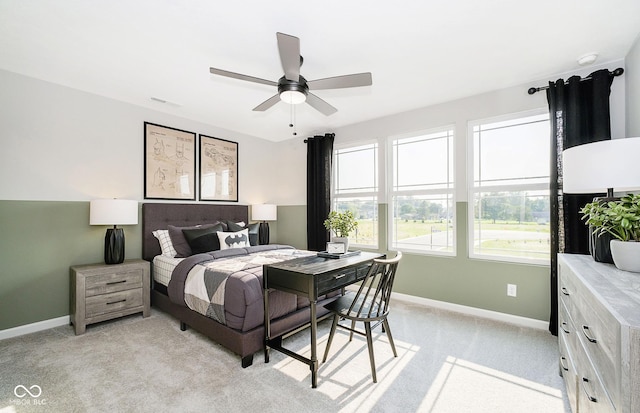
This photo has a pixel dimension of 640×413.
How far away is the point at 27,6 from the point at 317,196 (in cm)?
350

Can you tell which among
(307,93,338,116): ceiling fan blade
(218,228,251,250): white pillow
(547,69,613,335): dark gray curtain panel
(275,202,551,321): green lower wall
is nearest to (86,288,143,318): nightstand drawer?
(218,228,251,250): white pillow

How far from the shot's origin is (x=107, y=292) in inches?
116

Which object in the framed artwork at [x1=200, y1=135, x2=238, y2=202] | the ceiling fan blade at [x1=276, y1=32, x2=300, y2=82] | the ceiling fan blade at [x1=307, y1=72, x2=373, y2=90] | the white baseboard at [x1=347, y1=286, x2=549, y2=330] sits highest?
the ceiling fan blade at [x1=276, y1=32, x2=300, y2=82]

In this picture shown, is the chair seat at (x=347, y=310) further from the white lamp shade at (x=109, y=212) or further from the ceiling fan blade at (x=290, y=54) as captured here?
the white lamp shade at (x=109, y=212)

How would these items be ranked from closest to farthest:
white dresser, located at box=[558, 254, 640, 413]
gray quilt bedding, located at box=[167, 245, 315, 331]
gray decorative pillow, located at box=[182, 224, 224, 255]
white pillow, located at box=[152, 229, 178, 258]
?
1. white dresser, located at box=[558, 254, 640, 413]
2. gray quilt bedding, located at box=[167, 245, 315, 331]
3. gray decorative pillow, located at box=[182, 224, 224, 255]
4. white pillow, located at box=[152, 229, 178, 258]

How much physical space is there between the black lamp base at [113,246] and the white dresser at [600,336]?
388 cm

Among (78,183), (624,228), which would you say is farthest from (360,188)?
(78,183)

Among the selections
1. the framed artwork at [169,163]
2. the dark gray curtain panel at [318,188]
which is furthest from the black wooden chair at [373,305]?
the framed artwork at [169,163]

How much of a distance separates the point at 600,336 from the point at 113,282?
382 centimetres

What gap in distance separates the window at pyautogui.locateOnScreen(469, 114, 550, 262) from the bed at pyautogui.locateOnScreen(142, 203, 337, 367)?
2.02 metres

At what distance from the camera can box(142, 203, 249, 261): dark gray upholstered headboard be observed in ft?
11.8

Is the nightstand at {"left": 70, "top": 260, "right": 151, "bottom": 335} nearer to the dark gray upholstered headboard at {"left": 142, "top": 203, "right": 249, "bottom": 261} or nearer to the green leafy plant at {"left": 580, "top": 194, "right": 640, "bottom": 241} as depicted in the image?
the dark gray upholstered headboard at {"left": 142, "top": 203, "right": 249, "bottom": 261}

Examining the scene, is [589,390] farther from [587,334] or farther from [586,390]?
[587,334]

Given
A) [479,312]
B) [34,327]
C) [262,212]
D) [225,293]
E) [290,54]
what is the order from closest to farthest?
[290,54] < [225,293] < [34,327] < [479,312] < [262,212]
